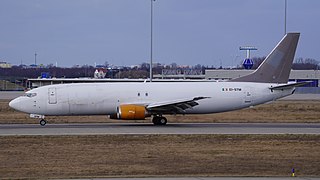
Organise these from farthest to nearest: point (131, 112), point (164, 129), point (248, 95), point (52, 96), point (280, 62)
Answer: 1. point (280, 62)
2. point (248, 95)
3. point (52, 96)
4. point (131, 112)
5. point (164, 129)

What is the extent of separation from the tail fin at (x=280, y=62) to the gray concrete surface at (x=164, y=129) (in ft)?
9.63

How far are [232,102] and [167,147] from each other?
12.9 m

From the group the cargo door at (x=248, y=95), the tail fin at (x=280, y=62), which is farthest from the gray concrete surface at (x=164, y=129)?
the tail fin at (x=280, y=62)

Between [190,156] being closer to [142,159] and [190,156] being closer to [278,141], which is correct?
[142,159]

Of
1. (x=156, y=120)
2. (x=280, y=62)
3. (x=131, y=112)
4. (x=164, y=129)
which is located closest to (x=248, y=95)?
(x=280, y=62)

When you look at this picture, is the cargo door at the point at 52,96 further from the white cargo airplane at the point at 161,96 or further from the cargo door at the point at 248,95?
the cargo door at the point at 248,95

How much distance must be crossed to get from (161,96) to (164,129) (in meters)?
3.95

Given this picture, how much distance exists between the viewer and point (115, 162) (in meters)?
21.9

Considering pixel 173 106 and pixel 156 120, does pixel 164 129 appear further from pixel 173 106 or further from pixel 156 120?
pixel 156 120

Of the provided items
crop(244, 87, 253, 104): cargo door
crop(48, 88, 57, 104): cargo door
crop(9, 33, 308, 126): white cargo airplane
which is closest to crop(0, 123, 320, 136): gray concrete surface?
crop(9, 33, 308, 126): white cargo airplane

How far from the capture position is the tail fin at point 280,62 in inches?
1545

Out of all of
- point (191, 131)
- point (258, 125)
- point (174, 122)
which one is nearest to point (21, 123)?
point (174, 122)

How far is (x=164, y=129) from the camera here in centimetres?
3456

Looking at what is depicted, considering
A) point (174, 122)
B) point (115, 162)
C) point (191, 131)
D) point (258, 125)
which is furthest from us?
point (174, 122)
